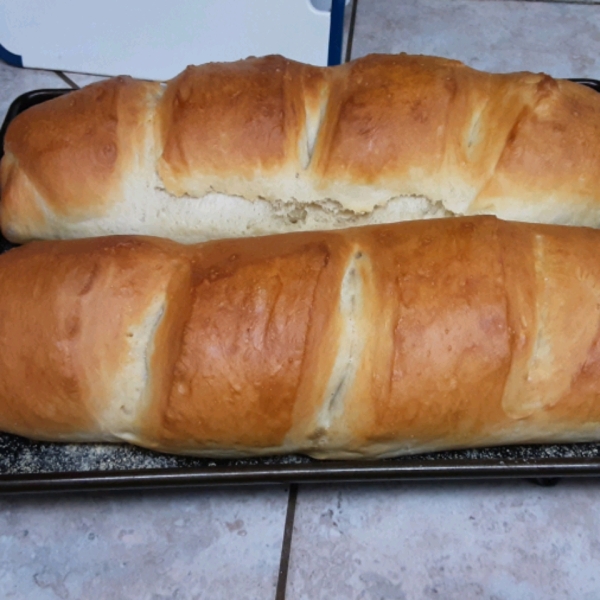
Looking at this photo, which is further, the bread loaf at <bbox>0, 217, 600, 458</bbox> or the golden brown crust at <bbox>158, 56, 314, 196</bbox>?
the golden brown crust at <bbox>158, 56, 314, 196</bbox>

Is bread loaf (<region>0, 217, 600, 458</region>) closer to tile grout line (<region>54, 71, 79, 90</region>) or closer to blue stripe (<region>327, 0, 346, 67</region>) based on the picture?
blue stripe (<region>327, 0, 346, 67</region>)

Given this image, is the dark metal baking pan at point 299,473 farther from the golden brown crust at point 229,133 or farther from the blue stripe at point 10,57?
the blue stripe at point 10,57

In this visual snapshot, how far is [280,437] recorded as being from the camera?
2.87 feet

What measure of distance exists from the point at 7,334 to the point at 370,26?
3.76 feet

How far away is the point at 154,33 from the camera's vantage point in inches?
57.0

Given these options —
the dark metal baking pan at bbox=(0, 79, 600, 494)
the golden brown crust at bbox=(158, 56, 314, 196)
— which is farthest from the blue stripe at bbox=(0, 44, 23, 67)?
the dark metal baking pan at bbox=(0, 79, 600, 494)

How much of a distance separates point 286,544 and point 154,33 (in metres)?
1.04

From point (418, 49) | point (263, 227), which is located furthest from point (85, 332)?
point (418, 49)

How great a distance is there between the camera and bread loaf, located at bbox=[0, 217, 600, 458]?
2.84 ft

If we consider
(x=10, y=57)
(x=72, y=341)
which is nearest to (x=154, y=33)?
(x=10, y=57)

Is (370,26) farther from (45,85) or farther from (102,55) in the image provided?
(45,85)

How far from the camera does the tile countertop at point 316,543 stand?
0.87 m

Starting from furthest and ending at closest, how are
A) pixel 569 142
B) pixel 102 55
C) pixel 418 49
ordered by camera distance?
1. pixel 418 49
2. pixel 102 55
3. pixel 569 142

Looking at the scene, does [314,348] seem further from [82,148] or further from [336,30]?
[336,30]
